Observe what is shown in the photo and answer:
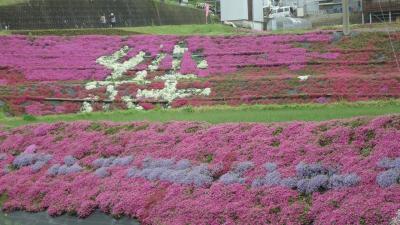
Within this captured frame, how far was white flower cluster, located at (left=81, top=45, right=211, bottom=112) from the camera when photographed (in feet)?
113

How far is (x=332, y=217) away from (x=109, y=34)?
41.9 m

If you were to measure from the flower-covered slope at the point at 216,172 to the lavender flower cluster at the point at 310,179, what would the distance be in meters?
0.03

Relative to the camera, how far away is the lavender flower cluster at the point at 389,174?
46.2 feet

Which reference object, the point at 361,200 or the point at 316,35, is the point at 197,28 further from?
the point at 361,200

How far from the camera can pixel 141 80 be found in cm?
3888

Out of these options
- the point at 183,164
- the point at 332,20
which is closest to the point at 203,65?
the point at 183,164

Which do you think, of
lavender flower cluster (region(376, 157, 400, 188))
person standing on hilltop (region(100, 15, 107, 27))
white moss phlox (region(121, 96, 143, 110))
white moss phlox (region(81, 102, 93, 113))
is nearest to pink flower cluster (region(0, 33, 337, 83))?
white moss phlox (region(121, 96, 143, 110))

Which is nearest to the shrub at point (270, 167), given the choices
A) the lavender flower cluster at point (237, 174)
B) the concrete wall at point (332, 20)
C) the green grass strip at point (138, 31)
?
the lavender flower cluster at point (237, 174)

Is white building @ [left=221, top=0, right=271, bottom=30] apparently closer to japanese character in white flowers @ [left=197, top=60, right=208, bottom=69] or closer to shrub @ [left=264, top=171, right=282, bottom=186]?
japanese character in white flowers @ [left=197, top=60, right=208, bottom=69]

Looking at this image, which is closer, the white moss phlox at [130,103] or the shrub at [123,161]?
the shrub at [123,161]

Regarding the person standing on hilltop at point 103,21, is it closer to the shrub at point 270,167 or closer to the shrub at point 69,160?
the shrub at point 69,160

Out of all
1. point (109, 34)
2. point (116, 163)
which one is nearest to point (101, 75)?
point (109, 34)

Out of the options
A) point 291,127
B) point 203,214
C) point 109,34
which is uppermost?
point 109,34

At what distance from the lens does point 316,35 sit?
144 feet
